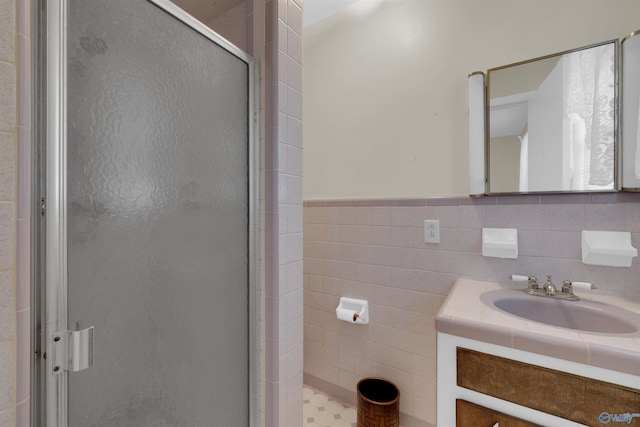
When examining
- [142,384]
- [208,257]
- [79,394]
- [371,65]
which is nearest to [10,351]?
[79,394]

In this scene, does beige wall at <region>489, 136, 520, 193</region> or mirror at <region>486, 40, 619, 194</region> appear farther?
beige wall at <region>489, 136, 520, 193</region>

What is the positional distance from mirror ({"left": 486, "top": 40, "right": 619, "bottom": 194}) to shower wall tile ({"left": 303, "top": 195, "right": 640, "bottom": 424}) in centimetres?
9

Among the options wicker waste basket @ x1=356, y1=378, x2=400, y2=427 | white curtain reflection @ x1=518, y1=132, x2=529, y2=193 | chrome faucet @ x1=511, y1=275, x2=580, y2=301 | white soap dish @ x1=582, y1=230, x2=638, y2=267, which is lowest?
wicker waste basket @ x1=356, y1=378, x2=400, y2=427

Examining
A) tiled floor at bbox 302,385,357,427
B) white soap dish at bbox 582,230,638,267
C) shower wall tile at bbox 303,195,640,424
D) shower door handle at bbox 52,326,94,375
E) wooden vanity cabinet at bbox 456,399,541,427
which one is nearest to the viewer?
shower door handle at bbox 52,326,94,375

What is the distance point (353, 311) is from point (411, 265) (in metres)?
0.44

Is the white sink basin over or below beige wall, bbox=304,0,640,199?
below

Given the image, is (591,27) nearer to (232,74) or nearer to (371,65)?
(371,65)

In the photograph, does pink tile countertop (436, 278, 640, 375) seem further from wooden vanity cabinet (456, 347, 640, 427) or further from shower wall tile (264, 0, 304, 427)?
shower wall tile (264, 0, 304, 427)

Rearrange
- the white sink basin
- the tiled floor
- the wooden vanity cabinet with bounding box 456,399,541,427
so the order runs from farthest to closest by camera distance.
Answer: the tiled floor → the white sink basin → the wooden vanity cabinet with bounding box 456,399,541,427

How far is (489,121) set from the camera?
1.32m

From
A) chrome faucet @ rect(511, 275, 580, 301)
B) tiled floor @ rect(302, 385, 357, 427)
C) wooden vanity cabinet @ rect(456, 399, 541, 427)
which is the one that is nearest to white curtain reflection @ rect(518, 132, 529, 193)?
chrome faucet @ rect(511, 275, 580, 301)

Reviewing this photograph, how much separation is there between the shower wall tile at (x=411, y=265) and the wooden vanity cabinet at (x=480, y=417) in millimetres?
621

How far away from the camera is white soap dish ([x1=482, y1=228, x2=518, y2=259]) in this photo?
4.07 feet

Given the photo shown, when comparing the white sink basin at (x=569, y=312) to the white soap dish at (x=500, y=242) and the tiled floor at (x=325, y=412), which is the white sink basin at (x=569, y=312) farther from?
the tiled floor at (x=325, y=412)
